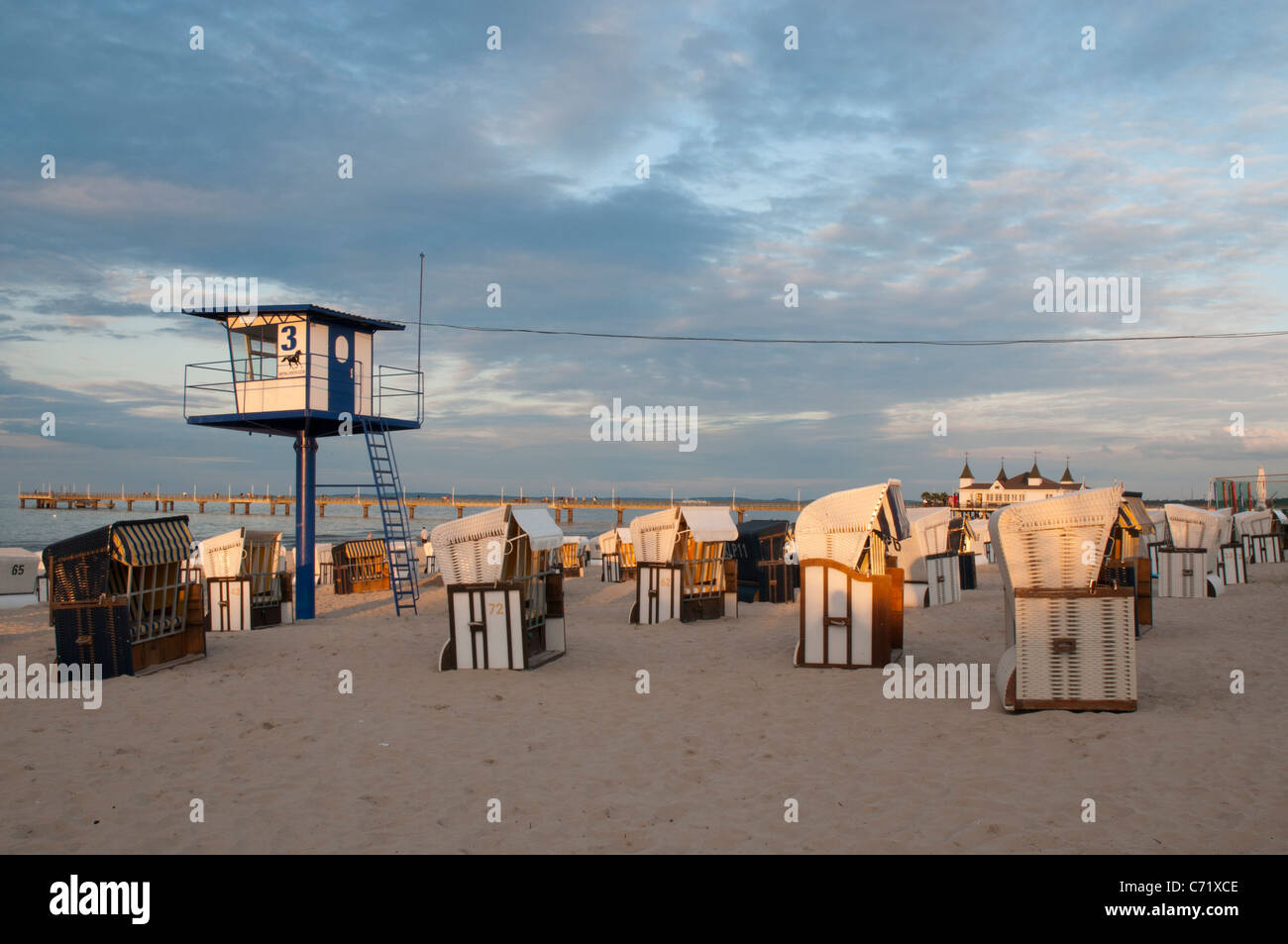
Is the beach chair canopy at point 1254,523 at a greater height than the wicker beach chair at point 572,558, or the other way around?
the beach chair canopy at point 1254,523

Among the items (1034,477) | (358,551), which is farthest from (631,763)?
(1034,477)

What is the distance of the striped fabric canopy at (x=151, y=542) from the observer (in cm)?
1221

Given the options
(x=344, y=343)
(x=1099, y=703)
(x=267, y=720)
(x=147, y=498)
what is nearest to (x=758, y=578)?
(x=344, y=343)

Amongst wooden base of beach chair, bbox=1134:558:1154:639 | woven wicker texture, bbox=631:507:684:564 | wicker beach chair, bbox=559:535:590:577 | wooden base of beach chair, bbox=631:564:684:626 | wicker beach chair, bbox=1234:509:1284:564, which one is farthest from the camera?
wicker beach chair, bbox=559:535:590:577

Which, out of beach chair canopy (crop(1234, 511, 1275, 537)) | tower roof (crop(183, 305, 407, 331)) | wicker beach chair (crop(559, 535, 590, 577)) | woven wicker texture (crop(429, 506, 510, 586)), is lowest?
wicker beach chair (crop(559, 535, 590, 577))

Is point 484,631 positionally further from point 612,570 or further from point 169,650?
point 612,570

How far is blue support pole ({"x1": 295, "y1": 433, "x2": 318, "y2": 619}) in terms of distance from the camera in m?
20.6

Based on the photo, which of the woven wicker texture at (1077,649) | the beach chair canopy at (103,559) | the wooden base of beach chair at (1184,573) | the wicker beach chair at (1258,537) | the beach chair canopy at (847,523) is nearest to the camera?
the woven wicker texture at (1077,649)

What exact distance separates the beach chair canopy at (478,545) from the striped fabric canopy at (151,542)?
12.9 feet

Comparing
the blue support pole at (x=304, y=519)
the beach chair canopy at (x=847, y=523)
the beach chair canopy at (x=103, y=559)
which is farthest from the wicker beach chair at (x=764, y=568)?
the beach chair canopy at (x=103, y=559)

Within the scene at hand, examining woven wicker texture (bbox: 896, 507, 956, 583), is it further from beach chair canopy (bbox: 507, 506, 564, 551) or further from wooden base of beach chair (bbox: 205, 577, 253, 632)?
wooden base of beach chair (bbox: 205, 577, 253, 632)

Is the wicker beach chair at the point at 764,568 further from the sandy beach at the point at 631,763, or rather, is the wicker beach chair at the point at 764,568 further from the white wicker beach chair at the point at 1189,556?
the sandy beach at the point at 631,763

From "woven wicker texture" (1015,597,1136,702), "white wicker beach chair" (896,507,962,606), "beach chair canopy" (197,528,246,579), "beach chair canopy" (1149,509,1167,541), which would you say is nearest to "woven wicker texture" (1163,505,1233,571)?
"beach chair canopy" (1149,509,1167,541)

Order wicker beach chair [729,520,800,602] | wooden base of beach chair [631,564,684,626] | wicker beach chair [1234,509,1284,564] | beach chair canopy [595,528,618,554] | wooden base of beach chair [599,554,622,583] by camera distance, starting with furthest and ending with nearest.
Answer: wicker beach chair [1234,509,1284,564], beach chair canopy [595,528,618,554], wooden base of beach chair [599,554,622,583], wicker beach chair [729,520,800,602], wooden base of beach chair [631,564,684,626]
